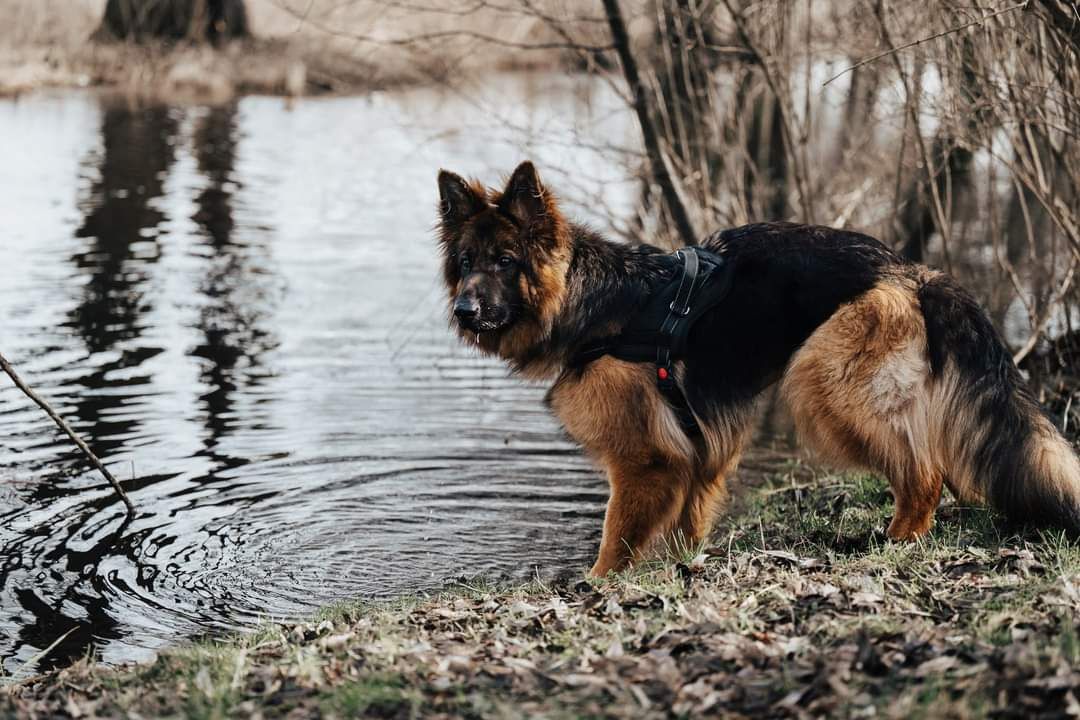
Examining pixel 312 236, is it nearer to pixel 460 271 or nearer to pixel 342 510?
pixel 342 510

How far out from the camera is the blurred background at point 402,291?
6.63 m

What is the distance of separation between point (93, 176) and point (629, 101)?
1169 centimetres

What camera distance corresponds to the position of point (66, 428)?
226 inches

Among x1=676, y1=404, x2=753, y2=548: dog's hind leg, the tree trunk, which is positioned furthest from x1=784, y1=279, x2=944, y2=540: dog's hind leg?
the tree trunk

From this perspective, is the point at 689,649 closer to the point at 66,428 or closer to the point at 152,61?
the point at 66,428

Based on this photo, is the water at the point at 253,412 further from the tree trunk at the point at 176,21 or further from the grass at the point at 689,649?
the tree trunk at the point at 176,21

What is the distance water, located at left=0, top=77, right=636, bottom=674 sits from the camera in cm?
635

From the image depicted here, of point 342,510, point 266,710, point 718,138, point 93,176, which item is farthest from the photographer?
point 93,176

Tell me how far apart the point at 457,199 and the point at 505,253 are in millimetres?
380

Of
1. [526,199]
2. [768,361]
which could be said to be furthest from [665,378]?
[526,199]

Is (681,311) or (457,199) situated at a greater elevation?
(457,199)

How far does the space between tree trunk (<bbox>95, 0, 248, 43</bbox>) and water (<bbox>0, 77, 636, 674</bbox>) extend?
12.8m

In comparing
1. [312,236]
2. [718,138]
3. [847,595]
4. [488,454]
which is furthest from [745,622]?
[312,236]

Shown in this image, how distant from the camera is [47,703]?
4.16m
